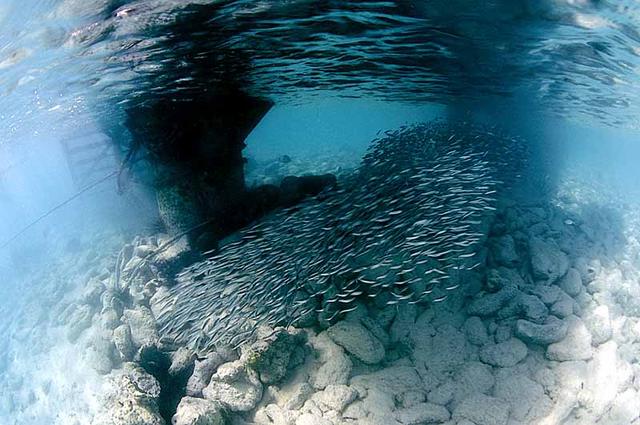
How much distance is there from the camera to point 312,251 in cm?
775

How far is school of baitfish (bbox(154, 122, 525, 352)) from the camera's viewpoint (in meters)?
7.31

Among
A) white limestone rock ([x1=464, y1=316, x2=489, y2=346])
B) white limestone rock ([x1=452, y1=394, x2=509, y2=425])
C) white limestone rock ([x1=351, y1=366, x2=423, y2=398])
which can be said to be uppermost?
white limestone rock ([x1=452, y1=394, x2=509, y2=425])

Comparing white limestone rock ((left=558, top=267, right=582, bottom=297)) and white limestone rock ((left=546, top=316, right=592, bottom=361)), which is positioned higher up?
white limestone rock ((left=546, top=316, right=592, bottom=361))

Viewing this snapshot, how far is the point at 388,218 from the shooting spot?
A: 8078 millimetres

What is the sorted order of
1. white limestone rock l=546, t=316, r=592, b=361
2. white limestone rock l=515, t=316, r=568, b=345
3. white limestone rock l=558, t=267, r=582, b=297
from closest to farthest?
white limestone rock l=546, t=316, r=592, b=361
white limestone rock l=515, t=316, r=568, b=345
white limestone rock l=558, t=267, r=582, b=297

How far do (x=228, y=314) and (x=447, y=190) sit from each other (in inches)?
217

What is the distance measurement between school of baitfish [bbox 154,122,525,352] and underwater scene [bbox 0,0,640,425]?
0.05 m

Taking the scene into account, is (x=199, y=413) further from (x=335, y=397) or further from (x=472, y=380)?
(x=472, y=380)

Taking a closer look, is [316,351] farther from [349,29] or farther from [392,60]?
[392,60]

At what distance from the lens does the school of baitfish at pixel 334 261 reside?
7.31 m

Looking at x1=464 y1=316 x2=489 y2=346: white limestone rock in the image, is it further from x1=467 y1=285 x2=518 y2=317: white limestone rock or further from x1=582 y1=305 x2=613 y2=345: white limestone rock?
x1=582 y1=305 x2=613 y2=345: white limestone rock

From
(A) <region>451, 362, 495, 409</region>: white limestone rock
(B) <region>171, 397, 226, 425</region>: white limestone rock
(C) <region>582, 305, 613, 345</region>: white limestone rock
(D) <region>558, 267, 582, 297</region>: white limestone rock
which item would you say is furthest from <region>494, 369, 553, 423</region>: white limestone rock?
(B) <region>171, 397, 226, 425</region>: white limestone rock

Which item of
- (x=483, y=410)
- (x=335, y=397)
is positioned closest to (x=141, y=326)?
(x=335, y=397)

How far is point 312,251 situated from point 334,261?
0.49 meters
